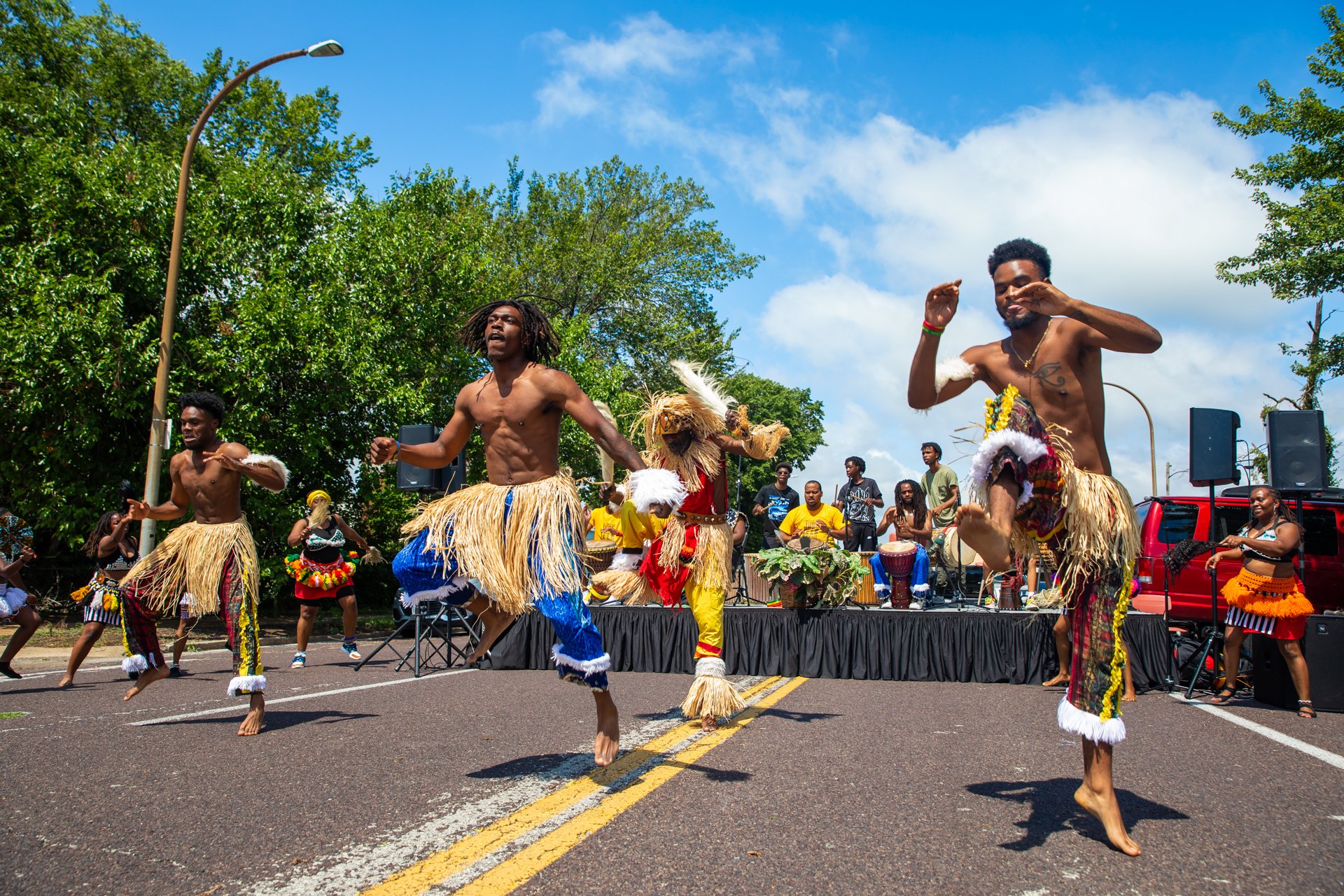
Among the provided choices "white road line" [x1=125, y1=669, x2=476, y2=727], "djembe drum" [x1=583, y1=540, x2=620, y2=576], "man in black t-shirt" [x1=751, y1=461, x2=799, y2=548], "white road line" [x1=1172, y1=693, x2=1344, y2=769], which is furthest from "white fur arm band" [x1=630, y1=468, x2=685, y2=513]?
"djembe drum" [x1=583, y1=540, x2=620, y2=576]

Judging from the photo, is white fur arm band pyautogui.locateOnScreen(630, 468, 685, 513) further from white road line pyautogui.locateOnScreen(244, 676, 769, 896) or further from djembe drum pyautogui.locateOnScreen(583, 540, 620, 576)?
djembe drum pyautogui.locateOnScreen(583, 540, 620, 576)

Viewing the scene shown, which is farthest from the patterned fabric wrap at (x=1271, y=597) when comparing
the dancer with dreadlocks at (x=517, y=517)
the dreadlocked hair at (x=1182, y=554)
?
the dancer with dreadlocks at (x=517, y=517)

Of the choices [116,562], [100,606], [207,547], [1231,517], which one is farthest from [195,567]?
[1231,517]

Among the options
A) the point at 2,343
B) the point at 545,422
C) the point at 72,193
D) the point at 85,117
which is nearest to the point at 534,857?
the point at 545,422

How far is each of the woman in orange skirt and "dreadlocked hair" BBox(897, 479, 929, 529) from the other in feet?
10.9

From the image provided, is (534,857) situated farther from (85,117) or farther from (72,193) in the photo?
(85,117)

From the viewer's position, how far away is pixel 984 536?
291 cm

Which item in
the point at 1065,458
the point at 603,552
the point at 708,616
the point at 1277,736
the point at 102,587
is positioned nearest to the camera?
the point at 1065,458

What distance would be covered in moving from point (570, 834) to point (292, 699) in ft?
14.5

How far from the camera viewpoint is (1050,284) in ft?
10.6

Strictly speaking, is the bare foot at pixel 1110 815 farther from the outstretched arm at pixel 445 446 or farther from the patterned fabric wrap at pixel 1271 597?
the patterned fabric wrap at pixel 1271 597

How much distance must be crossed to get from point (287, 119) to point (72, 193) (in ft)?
36.7

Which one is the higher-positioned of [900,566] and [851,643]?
[900,566]

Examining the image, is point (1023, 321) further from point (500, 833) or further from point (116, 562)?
point (116, 562)
